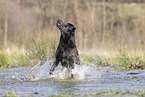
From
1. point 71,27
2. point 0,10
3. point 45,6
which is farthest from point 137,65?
point 0,10

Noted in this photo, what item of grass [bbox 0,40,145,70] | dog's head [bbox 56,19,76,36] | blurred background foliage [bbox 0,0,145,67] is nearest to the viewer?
dog's head [bbox 56,19,76,36]

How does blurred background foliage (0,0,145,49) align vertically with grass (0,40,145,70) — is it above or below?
above

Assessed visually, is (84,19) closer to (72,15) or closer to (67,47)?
(72,15)

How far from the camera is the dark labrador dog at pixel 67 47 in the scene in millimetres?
7809

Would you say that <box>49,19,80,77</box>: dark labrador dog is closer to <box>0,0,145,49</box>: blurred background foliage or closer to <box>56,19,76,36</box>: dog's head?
<box>56,19,76,36</box>: dog's head

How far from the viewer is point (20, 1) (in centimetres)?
4781

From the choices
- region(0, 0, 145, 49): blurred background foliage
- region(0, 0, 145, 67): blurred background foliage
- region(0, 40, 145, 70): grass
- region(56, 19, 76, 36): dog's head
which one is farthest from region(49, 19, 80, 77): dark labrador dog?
region(0, 0, 145, 49): blurred background foliage

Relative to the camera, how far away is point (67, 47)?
7.92 metres

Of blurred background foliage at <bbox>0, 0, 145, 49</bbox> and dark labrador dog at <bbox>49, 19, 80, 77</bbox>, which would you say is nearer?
dark labrador dog at <bbox>49, 19, 80, 77</bbox>

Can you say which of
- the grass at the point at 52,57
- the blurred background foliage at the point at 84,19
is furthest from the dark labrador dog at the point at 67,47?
the blurred background foliage at the point at 84,19

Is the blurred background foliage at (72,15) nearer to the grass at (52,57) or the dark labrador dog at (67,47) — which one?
the grass at (52,57)

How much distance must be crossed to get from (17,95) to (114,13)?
35.5 meters

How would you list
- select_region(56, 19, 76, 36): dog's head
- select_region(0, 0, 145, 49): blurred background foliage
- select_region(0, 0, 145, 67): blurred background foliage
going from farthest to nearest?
1. select_region(0, 0, 145, 49): blurred background foliage
2. select_region(0, 0, 145, 67): blurred background foliage
3. select_region(56, 19, 76, 36): dog's head

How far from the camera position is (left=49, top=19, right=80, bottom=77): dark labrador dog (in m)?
7.81
